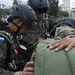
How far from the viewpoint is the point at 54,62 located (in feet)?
5.08

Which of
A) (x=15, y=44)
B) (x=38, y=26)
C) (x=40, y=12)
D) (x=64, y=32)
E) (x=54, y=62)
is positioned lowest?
(x=38, y=26)

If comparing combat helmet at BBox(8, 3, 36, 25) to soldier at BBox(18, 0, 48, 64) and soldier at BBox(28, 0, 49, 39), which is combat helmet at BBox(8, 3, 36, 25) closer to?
soldier at BBox(18, 0, 48, 64)

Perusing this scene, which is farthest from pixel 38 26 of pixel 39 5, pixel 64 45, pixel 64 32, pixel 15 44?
pixel 64 45

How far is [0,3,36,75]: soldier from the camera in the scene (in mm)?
2635

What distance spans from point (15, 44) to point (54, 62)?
1644 mm

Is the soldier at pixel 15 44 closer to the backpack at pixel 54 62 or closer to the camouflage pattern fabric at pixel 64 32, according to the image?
the backpack at pixel 54 62

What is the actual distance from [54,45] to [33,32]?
3.75m

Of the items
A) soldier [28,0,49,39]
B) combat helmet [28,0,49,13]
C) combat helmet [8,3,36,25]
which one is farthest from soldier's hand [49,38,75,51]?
combat helmet [28,0,49,13]

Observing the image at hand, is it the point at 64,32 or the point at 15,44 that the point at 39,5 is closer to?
the point at 15,44

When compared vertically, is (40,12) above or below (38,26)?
above

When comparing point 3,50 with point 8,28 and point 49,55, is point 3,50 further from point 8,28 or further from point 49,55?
point 49,55

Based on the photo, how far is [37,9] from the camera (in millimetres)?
5430

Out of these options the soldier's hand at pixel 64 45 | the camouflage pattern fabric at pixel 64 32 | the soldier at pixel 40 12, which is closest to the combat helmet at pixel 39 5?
the soldier at pixel 40 12

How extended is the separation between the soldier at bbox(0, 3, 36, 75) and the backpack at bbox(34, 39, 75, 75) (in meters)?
0.31
